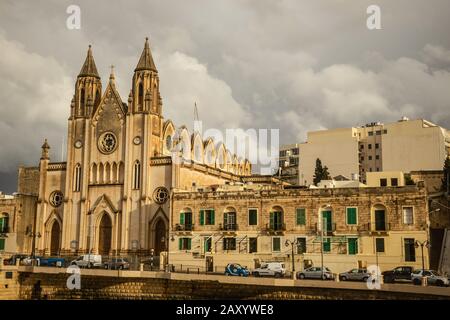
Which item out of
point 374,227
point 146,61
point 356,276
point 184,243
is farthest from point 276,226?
point 146,61

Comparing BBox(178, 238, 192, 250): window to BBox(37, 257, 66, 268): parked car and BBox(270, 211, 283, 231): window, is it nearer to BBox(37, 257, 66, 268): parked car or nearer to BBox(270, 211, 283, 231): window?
BBox(270, 211, 283, 231): window

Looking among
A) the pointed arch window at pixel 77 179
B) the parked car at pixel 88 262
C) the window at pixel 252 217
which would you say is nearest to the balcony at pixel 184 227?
the window at pixel 252 217

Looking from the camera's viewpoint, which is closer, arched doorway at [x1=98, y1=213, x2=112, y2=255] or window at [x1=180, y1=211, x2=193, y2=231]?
window at [x1=180, y1=211, x2=193, y2=231]

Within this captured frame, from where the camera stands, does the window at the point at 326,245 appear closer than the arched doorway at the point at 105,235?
Yes

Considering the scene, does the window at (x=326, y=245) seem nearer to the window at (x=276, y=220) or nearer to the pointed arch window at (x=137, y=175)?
the window at (x=276, y=220)

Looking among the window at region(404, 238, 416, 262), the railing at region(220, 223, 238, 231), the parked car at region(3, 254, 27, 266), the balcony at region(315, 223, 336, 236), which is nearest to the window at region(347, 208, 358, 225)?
the balcony at region(315, 223, 336, 236)

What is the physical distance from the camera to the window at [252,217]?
182ft

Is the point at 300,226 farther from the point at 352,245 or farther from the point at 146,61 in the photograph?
the point at 146,61

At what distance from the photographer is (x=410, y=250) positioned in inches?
1972

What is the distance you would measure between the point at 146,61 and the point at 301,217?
94.0 ft

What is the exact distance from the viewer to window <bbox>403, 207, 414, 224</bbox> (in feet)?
166

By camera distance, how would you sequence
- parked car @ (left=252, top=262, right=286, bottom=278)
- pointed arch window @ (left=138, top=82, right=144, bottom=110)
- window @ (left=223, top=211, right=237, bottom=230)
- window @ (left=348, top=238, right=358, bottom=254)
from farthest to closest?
pointed arch window @ (left=138, top=82, right=144, bottom=110) → window @ (left=223, top=211, right=237, bottom=230) → window @ (left=348, top=238, right=358, bottom=254) → parked car @ (left=252, top=262, right=286, bottom=278)

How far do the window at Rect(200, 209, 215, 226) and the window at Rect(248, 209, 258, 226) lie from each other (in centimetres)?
361

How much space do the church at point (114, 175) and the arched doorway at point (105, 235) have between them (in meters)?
0.11
